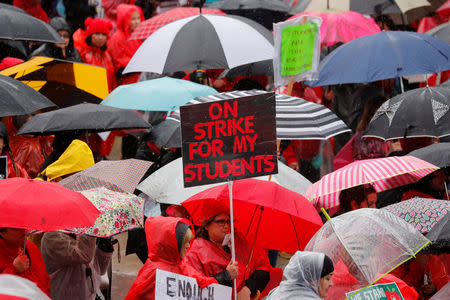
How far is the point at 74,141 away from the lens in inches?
289

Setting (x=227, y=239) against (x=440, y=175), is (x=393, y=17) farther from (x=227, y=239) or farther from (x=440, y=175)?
(x=227, y=239)

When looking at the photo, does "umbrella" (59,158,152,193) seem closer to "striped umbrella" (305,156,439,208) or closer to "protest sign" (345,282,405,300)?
"striped umbrella" (305,156,439,208)

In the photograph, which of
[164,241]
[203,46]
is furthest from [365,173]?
[203,46]

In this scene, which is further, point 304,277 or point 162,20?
point 162,20

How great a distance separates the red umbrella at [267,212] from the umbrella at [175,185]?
284mm

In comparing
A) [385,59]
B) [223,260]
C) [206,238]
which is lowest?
[223,260]

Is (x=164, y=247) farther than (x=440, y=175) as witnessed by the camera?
No

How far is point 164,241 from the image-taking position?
5.67m

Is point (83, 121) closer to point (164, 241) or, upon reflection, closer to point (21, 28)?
point (21, 28)

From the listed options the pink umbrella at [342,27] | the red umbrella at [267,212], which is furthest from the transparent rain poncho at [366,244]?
the pink umbrella at [342,27]

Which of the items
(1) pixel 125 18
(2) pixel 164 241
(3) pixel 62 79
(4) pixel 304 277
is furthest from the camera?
(1) pixel 125 18

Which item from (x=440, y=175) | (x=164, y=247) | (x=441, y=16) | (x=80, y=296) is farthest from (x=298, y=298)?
(x=441, y=16)

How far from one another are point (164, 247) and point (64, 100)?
4.10 m

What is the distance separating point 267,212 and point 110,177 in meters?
1.24
